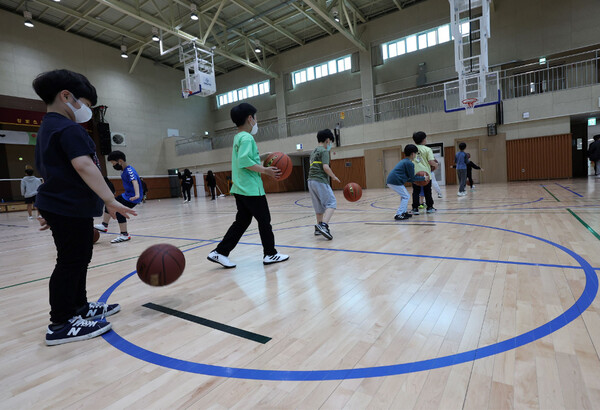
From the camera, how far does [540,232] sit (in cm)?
A: 417

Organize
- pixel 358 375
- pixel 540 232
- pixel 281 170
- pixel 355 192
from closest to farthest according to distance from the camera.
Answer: pixel 358 375
pixel 281 170
pixel 540 232
pixel 355 192

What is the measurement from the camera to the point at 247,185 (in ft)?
10.8

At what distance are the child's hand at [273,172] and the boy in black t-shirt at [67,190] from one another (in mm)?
1459

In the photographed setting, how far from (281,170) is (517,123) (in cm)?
1619

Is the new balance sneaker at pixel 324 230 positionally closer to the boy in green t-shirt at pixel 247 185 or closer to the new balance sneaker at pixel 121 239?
the boy in green t-shirt at pixel 247 185

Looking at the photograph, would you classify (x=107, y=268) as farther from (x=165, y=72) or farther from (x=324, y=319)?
(x=165, y=72)

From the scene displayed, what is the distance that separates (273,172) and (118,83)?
2454 cm

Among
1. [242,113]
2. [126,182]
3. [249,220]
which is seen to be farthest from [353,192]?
[126,182]

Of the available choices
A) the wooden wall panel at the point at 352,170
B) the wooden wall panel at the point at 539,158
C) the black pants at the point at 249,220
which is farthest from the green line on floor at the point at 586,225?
the wooden wall panel at the point at 352,170

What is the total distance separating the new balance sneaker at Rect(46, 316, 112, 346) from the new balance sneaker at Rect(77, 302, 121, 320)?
0.19m

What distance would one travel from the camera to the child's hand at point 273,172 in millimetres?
3232

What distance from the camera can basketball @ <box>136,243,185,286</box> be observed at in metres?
2.47

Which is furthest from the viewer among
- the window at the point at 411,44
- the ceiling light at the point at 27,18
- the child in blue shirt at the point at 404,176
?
the window at the point at 411,44

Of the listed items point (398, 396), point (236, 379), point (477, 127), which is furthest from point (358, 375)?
point (477, 127)
